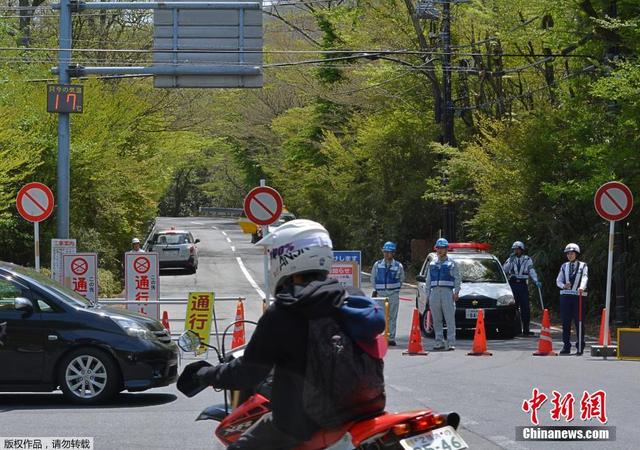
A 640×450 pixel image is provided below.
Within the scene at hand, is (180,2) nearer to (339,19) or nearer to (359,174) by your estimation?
(339,19)

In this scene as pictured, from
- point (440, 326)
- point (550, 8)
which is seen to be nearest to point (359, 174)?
point (550, 8)

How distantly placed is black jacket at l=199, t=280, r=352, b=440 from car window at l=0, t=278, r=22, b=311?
7.99 metres

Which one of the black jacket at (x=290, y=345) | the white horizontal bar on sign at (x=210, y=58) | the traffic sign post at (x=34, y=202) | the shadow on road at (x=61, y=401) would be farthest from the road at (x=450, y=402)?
the white horizontal bar on sign at (x=210, y=58)

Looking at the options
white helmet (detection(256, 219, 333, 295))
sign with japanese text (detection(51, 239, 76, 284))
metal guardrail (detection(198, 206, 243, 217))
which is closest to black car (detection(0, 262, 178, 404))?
white helmet (detection(256, 219, 333, 295))

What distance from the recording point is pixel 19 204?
63.6 ft

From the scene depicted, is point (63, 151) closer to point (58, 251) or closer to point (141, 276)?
point (58, 251)

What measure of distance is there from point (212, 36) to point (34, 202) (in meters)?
5.46

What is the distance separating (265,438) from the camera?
493 centimetres

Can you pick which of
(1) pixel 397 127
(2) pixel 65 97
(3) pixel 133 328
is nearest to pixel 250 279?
(1) pixel 397 127

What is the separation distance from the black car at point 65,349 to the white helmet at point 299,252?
7.49 metres

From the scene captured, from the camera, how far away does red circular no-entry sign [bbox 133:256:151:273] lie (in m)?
21.2

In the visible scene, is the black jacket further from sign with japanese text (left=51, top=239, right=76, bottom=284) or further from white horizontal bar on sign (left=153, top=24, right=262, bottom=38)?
white horizontal bar on sign (left=153, top=24, right=262, bottom=38)

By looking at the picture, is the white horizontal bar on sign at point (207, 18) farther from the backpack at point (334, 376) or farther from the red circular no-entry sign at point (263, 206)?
the backpack at point (334, 376)

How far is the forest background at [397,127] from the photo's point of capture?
23.5 metres
